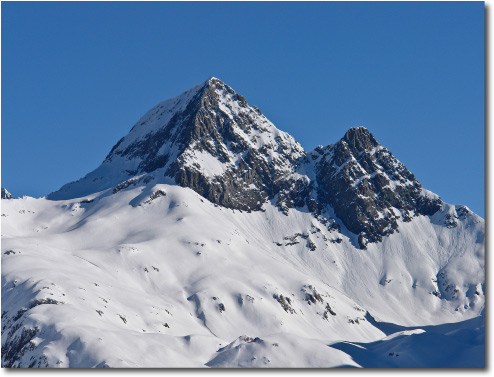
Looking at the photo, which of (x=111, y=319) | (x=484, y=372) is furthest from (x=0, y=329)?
(x=484, y=372)

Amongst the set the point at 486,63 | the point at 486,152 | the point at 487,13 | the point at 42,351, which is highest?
the point at 487,13

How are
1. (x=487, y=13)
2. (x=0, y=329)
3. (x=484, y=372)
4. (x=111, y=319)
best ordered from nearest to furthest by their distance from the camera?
(x=484, y=372)
(x=487, y=13)
(x=0, y=329)
(x=111, y=319)

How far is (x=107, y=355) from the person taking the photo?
14850cm

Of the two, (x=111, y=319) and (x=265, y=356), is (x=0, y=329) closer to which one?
(x=111, y=319)

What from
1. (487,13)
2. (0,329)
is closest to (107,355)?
(0,329)

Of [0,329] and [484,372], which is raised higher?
[0,329]

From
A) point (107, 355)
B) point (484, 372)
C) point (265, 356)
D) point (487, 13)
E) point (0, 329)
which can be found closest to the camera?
point (484, 372)

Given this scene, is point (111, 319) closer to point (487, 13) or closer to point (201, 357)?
point (201, 357)

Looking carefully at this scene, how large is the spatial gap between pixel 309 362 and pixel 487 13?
97.3 meters

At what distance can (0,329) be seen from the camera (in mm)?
178250

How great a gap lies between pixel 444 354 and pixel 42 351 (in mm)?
92345

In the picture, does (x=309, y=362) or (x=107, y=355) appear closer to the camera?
(x=107, y=355)

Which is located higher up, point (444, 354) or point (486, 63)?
point (486, 63)

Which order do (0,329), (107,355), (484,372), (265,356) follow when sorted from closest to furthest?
(484,372) → (107,355) → (265,356) → (0,329)
